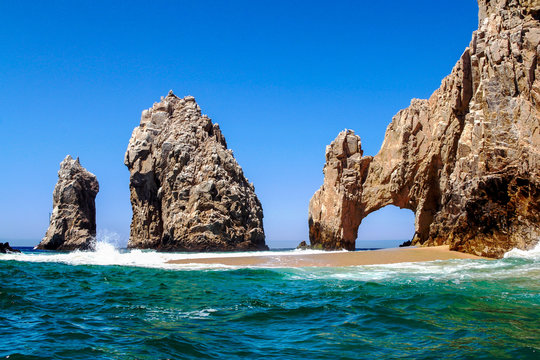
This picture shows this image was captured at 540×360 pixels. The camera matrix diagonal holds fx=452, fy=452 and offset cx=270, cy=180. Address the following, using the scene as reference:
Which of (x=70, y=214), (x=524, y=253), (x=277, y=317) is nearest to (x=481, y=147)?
(x=524, y=253)

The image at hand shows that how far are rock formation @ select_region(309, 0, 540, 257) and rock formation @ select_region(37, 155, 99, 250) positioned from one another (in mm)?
42878

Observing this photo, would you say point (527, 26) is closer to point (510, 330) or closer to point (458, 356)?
point (510, 330)

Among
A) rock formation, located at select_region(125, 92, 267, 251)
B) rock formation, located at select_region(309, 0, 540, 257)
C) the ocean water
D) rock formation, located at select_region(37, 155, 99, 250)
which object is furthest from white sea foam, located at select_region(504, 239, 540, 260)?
rock formation, located at select_region(37, 155, 99, 250)

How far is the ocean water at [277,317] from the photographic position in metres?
5.59

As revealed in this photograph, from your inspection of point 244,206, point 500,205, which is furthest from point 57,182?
point 500,205

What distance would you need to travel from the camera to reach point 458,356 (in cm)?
521

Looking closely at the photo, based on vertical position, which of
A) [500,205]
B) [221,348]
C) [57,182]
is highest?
[57,182]

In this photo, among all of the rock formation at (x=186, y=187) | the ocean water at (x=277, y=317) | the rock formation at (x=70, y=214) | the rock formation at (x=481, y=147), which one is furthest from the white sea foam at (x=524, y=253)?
the rock formation at (x=70, y=214)

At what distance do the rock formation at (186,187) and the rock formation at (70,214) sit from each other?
31.6 feet

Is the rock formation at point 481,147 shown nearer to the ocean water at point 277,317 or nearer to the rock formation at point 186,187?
the ocean water at point 277,317

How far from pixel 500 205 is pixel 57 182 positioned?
58.9 m

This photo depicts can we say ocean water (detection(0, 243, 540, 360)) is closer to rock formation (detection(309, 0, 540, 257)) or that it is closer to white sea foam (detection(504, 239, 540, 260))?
white sea foam (detection(504, 239, 540, 260))

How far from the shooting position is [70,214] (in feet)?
201

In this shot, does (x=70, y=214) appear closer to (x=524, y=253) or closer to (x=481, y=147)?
(x=481, y=147)
